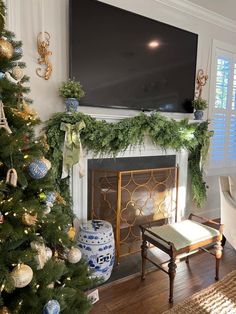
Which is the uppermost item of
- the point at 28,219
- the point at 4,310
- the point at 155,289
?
the point at 28,219

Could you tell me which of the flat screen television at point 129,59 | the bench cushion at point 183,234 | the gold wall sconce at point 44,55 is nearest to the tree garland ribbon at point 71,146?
the flat screen television at point 129,59

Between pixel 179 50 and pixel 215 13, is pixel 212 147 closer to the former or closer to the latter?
pixel 179 50

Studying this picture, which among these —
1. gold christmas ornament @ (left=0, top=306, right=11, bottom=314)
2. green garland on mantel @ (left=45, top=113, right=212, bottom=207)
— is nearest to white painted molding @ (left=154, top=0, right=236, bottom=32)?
green garland on mantel @ (left=45, top=113, right=212, bottom=207)

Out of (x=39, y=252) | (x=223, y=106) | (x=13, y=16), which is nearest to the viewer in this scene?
(x=39, y=252)

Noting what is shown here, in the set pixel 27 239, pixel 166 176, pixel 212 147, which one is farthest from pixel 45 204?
pixel 212 147

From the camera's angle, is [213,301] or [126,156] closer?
[213,301]

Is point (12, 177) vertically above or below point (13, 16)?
below

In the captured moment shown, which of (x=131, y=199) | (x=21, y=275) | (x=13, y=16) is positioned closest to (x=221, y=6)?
(x=13, y=16)

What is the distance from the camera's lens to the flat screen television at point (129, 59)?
6.95 ft

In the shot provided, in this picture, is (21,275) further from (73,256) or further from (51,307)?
(73,256)

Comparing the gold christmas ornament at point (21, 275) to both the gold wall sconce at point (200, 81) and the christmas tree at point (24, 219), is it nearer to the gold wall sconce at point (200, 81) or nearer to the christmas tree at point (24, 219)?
the christmas tree at point (24, 219)

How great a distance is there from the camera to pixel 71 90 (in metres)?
2.00

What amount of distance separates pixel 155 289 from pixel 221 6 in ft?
9.86

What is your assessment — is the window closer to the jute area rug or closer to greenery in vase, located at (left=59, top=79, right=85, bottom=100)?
the jute area rug
